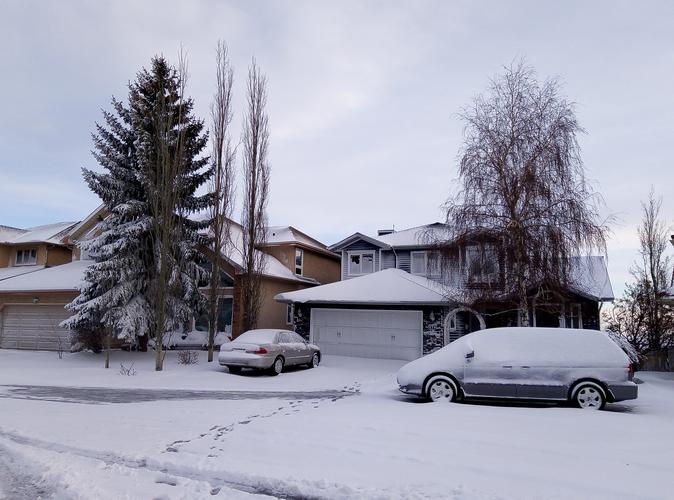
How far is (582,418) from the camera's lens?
853 cm

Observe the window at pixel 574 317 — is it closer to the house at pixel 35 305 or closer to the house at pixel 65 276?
the house at pixel 65 276

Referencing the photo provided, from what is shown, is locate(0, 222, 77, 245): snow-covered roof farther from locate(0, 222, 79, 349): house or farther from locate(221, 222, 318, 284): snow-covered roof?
locate(221, 222, 318, 284): snow-covered roof

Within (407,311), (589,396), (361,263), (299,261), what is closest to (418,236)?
(407,311)

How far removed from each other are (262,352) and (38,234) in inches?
817

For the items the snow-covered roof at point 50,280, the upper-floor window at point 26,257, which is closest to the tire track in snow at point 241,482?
the snow-covered roof at point 50,280

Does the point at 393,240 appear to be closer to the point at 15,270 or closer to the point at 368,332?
the point at 368,332

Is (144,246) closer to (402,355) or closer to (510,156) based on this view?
(402,355)

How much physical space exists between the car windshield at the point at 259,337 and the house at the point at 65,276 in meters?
4.31

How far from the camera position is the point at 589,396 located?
10.1 meters

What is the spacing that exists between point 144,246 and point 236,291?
457 cm

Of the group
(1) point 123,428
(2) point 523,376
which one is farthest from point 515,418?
(1) point 123,428

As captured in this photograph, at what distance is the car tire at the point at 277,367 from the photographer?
15538 mm

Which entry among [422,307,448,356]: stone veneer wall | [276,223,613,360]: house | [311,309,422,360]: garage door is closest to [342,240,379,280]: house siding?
[276,223,613,360]: house

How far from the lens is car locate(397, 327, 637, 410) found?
33.3 feet
